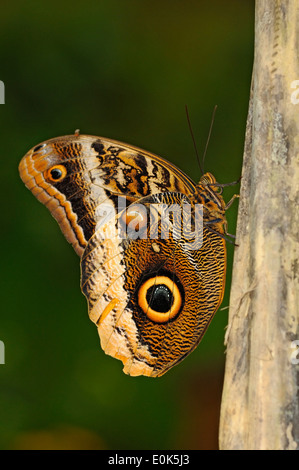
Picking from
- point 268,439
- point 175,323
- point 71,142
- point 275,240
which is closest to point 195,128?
point 71,142

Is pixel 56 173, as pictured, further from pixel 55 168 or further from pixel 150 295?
pixel 150 295

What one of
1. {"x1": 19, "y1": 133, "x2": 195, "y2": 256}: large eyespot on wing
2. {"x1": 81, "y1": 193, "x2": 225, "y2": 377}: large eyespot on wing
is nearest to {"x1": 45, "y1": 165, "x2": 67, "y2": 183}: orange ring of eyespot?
{"x1": 19, "y1": 133, "x2": 195, "y2": 256}: large eyespot on wing

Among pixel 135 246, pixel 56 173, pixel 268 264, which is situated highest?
pixel 56 173

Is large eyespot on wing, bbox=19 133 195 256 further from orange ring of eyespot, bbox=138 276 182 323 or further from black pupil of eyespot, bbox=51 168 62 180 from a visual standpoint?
orange ring of eyespot, bbox=138 276 182 323

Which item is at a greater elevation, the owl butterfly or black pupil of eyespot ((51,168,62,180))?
black pupil of eyespot ((51,168,62,180))

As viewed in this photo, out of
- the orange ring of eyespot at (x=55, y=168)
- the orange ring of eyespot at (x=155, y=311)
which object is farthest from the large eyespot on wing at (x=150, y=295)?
the orange ring of eyespot at (x=55, y=168)

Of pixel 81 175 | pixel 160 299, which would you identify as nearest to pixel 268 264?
pixel 160 299

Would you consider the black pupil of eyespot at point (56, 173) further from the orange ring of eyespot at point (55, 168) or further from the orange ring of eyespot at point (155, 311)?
the orange ring of eyespot at point (155, 311)

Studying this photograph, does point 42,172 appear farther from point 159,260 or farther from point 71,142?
point 159,260
